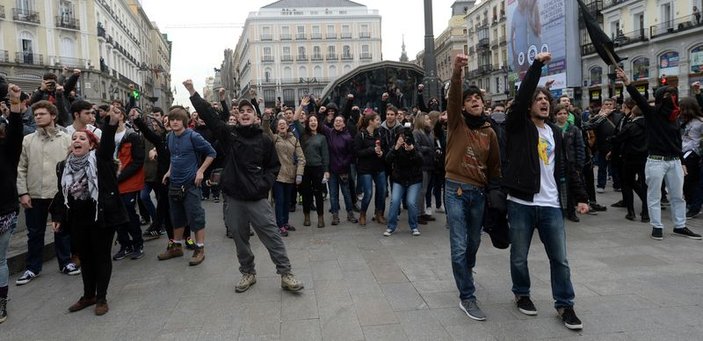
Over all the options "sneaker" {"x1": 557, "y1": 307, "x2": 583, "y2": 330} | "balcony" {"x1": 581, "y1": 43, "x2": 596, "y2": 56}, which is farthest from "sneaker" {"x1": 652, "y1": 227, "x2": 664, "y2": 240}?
"balcony" {"x1": 581, "y1": 43, "x2": 596, "y2": 56}

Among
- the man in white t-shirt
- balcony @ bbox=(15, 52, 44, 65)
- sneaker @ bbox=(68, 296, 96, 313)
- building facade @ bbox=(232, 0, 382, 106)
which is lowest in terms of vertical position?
sneaker @ bbox=(68, 296, 96, 313)

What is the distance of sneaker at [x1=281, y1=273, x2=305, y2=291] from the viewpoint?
4.47 m

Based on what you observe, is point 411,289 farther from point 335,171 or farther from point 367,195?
point 335,171

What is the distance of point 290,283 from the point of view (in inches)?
177

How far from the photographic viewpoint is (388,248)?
239 inches

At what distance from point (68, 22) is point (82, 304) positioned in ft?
155

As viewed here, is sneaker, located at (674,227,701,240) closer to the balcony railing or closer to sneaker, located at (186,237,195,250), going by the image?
sneaker, located at (186,237,195,250)

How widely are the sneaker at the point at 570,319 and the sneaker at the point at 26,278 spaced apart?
532cm

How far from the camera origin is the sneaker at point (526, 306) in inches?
151

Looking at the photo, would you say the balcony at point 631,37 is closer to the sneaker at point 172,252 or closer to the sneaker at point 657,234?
the sneaker at point 657,234

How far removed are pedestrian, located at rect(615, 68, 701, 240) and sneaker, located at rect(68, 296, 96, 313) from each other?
21.3ft

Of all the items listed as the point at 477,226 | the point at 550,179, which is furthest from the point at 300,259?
the point at 550,179

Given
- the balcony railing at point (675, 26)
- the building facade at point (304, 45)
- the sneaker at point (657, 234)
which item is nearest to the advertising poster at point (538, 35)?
the balcony railing at point (675, 26)

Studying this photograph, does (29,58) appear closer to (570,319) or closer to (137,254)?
(137,254)
